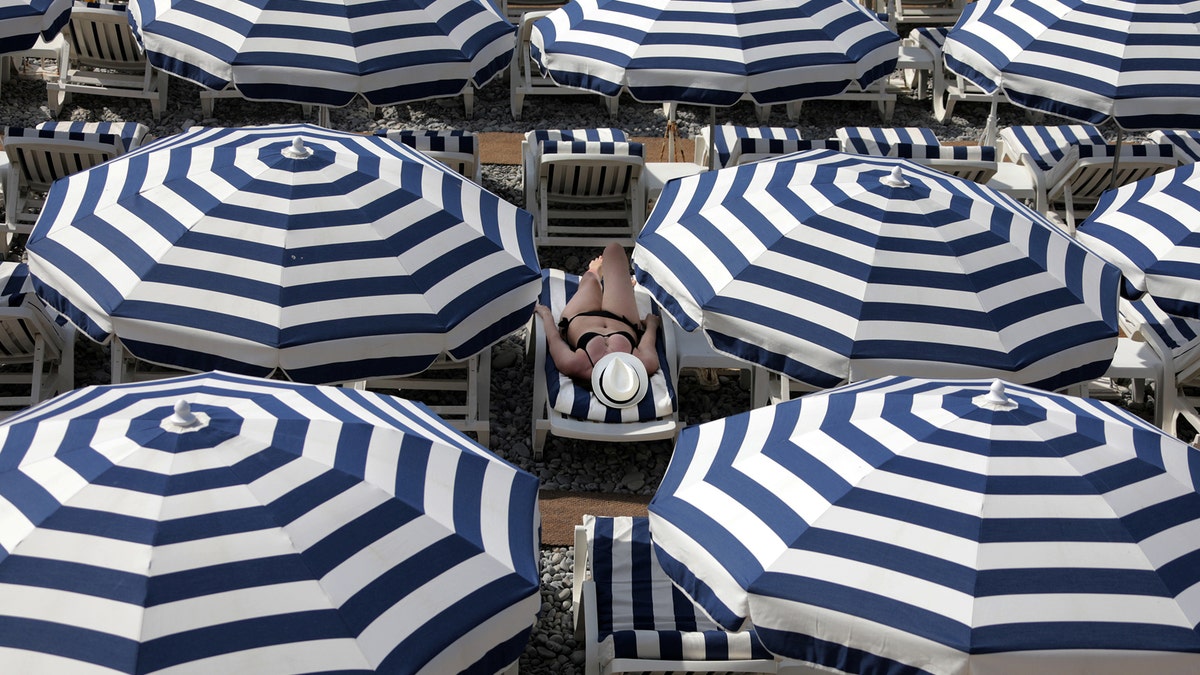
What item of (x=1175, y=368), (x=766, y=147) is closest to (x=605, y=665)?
(x=1175, y=368)

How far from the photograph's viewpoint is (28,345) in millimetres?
→ 7984

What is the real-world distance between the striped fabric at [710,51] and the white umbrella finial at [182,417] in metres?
5.00

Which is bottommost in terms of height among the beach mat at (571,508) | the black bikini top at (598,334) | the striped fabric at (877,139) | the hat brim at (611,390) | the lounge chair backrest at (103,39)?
the beach mat at (571,508)

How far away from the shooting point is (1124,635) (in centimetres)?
497

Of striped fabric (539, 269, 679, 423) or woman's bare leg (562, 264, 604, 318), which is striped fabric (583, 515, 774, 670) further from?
woman's bare leg (562, 264, 604, 318)

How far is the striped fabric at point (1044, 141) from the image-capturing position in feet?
35.6

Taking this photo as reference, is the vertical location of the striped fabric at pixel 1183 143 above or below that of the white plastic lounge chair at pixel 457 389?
above

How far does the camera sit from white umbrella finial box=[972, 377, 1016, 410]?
18.5 ft

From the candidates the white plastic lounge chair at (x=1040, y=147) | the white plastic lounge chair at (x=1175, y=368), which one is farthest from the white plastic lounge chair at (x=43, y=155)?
the white plastic lounge chair at (x=1175, y=368)

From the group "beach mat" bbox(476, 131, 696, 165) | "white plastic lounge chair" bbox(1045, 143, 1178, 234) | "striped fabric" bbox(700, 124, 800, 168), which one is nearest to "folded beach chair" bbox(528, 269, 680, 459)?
"striped fabric" bbox(700, 124, 800, 168)

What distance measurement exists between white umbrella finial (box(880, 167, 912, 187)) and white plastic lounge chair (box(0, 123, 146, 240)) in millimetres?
5170

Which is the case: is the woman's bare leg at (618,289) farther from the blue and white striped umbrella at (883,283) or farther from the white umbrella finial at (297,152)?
the white umbrella finial at (297,152)

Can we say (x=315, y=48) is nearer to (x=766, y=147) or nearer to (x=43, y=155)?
(x=43, y=155)

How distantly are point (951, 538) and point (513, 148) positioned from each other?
7254mm
